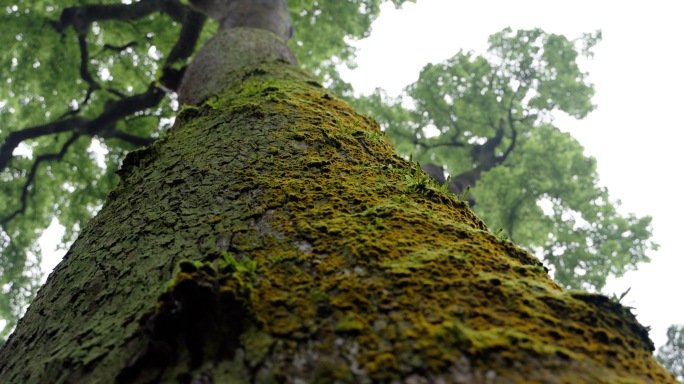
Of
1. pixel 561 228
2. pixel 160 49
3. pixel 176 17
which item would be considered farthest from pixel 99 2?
pixel 561 228

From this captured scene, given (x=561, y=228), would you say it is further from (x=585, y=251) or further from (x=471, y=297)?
(x=471, y=297)

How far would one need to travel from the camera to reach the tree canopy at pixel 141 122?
896 cm

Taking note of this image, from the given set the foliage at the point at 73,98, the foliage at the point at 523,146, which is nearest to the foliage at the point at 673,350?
the foliage at the point at 523,146

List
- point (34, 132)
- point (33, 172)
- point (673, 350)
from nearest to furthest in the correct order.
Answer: point (34, 132) → point (33, 172) → point (673, 350)

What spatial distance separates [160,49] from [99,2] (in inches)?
58.2

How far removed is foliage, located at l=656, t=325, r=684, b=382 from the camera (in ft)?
44.3

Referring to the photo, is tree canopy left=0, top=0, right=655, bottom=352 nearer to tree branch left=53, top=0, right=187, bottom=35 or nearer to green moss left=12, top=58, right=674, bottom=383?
tree branch left=53, top=0, right=187, bottom=35

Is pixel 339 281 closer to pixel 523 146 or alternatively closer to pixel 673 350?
pixel 523 146

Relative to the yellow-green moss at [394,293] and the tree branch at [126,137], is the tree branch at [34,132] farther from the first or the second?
the yellow-green moss at [394,293]

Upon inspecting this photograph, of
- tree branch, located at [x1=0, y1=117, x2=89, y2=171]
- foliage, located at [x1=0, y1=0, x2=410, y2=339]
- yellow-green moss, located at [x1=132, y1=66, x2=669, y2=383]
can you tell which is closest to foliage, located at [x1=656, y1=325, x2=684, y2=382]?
foliage, located at [x1=0, y1=0, x2=410, y2=339]

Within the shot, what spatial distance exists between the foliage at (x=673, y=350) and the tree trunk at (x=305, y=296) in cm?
1631

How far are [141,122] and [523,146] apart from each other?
34.3 feet

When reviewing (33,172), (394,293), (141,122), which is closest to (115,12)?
(141,122)

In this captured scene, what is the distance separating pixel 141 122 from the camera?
10109 mm
